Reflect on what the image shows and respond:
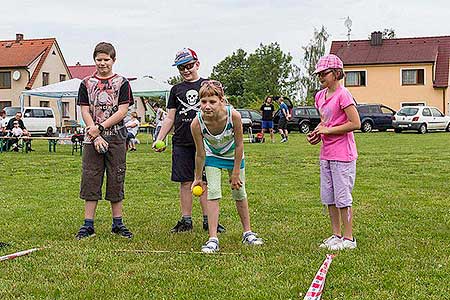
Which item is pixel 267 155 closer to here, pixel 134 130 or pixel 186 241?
pixel 134 130

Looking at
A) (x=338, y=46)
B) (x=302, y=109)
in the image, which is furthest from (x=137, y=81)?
(x=338, y=46)

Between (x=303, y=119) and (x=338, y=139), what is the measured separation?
98.3ft

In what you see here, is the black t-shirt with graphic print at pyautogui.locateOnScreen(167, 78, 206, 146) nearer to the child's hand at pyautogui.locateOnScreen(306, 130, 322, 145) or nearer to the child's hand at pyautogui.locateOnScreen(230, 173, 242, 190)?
the child's hand at pyautogui.locateOnScreen(230, 173, 242, 190)

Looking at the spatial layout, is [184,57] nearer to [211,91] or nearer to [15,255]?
[211,91]

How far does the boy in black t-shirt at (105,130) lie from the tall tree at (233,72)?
75595 mm

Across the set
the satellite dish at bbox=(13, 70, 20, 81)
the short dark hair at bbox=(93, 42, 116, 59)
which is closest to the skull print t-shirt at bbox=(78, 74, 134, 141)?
the short dark hair at bbox=(93, 42, 116, 59)

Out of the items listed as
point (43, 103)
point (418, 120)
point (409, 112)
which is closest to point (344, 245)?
point (418, 120)

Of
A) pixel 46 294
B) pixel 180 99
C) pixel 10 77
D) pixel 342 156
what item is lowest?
pixel 46 294

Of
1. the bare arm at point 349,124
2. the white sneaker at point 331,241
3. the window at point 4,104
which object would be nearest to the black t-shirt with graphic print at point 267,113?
the white sneaker at point 331,241

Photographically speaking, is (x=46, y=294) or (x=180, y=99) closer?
(x=46, y=294)

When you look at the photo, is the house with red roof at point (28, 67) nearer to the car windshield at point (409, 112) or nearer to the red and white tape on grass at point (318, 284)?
the car windshield at point (409, 112)

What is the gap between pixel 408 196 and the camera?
28.1 ft

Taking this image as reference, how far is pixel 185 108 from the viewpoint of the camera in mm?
6363

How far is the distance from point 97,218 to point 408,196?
3938 millimetres
